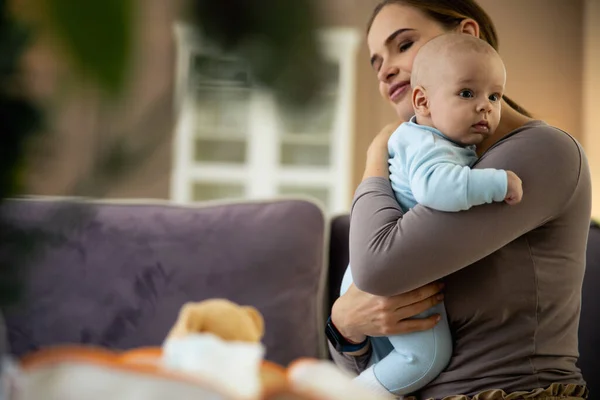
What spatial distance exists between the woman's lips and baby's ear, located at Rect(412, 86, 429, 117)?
130mm

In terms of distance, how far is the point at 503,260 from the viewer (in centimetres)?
104

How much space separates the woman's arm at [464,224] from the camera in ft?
3.15

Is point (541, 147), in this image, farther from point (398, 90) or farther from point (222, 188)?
point (222, 188)

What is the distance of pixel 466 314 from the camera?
41.3 inches

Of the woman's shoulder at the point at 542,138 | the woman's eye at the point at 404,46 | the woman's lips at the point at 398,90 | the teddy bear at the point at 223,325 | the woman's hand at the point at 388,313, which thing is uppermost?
the woman's eye at the point at 404,46

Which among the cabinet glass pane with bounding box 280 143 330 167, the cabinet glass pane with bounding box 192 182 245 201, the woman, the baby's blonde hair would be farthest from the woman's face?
the cabinet glass pane with bounding box 280 143 330 167

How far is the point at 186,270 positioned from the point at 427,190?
85 centimetres

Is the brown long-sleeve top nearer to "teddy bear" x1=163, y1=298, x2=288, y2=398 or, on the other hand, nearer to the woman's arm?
the woman's arm

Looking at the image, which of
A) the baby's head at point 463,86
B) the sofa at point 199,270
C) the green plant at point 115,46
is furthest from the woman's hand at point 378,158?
the green plant at point 115,46

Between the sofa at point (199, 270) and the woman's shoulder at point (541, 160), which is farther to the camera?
the sofa at point (199, 270)

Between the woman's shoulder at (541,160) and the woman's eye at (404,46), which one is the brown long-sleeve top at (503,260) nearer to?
the woman's shoulder at (541,160)

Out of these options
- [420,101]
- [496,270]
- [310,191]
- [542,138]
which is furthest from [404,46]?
[310,191]

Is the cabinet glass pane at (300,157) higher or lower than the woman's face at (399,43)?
lower

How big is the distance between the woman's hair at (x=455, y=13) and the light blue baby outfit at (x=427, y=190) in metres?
0.22
